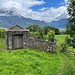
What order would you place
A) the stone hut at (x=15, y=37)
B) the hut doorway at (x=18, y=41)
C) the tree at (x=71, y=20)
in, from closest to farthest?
the tree at (x=71, y=20)
the stone hut at (x=15, y=37)
the hut doorway at (x=18, y=41)

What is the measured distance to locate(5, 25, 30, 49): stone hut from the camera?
158 feet

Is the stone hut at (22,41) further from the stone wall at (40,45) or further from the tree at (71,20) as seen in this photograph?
the tree at (71,20)

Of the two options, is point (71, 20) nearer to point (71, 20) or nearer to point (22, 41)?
point (71, 20)

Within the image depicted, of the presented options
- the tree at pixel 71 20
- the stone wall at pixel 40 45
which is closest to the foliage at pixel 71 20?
the tree at pixel 71 20

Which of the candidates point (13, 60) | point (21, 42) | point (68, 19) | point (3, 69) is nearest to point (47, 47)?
point (21, 42)

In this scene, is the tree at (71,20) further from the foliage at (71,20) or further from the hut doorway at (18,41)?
the hut doorway at (18,41)

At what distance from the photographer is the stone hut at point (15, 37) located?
4828 cm

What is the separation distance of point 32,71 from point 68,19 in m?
13.4

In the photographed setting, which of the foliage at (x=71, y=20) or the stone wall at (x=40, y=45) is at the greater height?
the foliage at (x=71, y=20)

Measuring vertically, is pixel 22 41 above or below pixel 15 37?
below

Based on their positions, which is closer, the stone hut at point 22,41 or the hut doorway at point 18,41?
the stone hut at point 22,41

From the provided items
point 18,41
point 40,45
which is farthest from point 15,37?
point 40,45

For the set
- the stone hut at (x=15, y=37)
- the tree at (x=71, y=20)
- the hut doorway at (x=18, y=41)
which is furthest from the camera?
the hut doorway at (x=18, y=41)

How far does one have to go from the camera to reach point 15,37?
1928 inches
